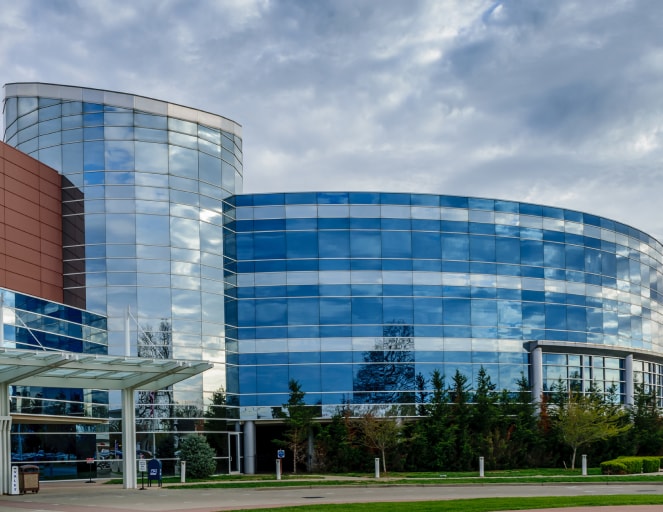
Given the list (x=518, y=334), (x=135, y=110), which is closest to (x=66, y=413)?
(x=135, y=110)

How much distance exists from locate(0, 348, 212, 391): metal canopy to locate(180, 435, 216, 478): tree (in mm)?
7727

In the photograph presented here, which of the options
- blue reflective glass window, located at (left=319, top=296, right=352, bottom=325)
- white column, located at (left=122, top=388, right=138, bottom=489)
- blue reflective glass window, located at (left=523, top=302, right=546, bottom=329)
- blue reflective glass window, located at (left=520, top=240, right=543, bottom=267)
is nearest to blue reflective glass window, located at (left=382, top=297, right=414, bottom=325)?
blue reflective glass window, located at (left=319, top=296, right=352, bottom=325)

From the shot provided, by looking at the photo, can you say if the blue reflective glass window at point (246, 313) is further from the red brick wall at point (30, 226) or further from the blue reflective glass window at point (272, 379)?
the red brick wall at point (30, 226)

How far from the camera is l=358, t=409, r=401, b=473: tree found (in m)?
46.7

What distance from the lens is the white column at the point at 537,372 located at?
55469mm

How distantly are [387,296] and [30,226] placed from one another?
68.8 feet

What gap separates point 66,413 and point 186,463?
6.58 m

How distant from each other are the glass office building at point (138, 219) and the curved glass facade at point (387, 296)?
3158mm

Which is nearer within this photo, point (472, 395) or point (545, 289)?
point (472, 395)

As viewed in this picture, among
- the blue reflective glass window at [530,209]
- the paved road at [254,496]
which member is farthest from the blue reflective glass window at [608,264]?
the paved road at [254,496]

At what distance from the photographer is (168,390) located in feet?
154

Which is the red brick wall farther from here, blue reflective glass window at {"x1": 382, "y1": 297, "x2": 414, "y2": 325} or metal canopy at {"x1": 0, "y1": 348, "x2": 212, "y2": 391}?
blue reflective glass window at {"x1": 382, "y1": 297, "x2": 414, "y2": 325}

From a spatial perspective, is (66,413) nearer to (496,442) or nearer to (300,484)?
(300,484)

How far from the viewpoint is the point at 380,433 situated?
46719 mm
